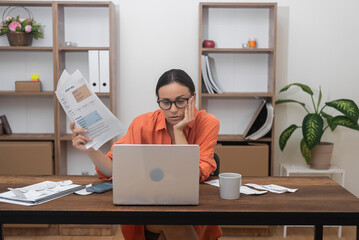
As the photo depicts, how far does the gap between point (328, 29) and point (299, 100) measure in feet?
2.26

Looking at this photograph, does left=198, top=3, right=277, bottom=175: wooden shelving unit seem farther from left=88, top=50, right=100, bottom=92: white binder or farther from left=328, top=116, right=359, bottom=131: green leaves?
left=88, top=50, right=100, bottom=92: white binder

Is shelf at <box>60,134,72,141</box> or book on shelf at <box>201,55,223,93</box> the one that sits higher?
book on shelf at <box>201,55,223,93</box>

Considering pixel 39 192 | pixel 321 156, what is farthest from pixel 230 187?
pixel 321 156

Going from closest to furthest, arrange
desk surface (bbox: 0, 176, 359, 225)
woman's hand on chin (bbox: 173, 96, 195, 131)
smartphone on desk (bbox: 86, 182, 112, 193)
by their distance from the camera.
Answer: desk surface (bbox: 0, 176, 359, 225) < smartphone on desk (bbox: 86, 182, 112, 193) < woman's hand on chin (bbox: 173, 96, 195, 131)

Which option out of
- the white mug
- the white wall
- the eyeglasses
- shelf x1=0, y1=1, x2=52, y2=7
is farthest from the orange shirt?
shelf x1=0, y1=1, x2=52, y2=7

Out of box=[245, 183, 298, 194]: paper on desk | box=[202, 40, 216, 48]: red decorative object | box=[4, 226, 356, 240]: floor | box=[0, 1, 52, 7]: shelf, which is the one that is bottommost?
box=[4, 226, 356, 240]: floor

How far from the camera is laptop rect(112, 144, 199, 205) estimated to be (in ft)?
4.53

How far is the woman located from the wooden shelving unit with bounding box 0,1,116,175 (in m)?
1.46

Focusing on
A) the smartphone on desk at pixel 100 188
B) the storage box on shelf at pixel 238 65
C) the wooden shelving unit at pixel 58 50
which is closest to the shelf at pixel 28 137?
the wooden shelving unit at pixel 58 50

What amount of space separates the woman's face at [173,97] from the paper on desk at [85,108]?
15.9 inches

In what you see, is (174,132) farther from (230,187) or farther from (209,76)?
(209,76)

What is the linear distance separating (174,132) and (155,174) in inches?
20.7

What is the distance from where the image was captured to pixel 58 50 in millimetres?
3381

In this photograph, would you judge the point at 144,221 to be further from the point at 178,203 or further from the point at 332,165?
the point at 332,165
